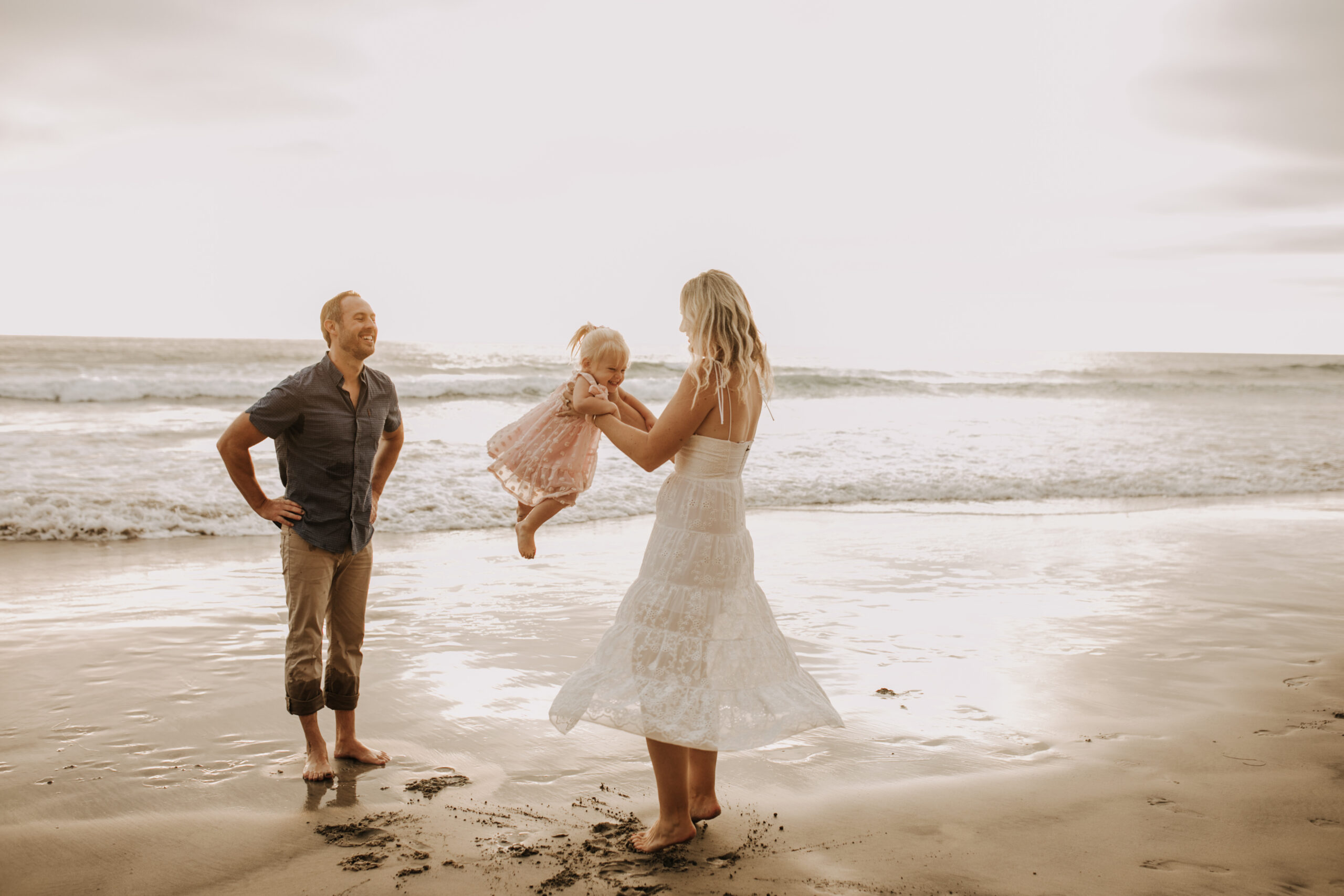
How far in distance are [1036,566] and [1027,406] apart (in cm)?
2255

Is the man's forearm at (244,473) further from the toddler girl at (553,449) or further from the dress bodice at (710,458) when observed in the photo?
the dress bodice at (710,458)

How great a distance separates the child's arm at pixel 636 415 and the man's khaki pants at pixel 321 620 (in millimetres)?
1304

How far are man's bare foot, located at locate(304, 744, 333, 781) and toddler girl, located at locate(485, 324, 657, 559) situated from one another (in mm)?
1314

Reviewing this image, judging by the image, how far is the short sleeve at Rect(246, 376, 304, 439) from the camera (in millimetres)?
3490

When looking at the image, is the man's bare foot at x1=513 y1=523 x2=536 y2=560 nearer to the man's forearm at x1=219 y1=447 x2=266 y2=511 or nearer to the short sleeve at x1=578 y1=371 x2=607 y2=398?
the short sleeve at x1=578 y1=371 x2=607 y2=398

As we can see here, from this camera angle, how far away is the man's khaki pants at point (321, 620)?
3.65 m

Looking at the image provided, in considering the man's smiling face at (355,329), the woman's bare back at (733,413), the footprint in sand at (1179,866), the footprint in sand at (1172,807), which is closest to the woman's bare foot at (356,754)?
the man's smiling face at (355,329)

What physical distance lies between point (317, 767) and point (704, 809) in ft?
5.42

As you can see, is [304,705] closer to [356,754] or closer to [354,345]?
[356,754]

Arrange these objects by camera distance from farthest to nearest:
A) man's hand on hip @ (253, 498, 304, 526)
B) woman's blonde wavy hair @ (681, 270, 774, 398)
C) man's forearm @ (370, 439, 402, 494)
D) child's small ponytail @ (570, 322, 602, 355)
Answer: man's forearm @ (370, 439, 402, 494)
man's hand on hip @ (253, 498, 304, 526)
child's small ponytail @ (570, 322, 602, 355)
woman's blonde wavy hair @ (681, 270, 774, 398)

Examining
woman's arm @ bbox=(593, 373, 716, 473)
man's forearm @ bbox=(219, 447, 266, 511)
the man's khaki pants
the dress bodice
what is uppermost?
woman's arm @ bbox=(593, 373, 716, 473)

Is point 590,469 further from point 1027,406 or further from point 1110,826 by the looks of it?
point 1027,406

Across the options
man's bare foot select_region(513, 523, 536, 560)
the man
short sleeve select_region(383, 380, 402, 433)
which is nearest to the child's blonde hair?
man's bare foot select_region(513, 523, 536, 560)

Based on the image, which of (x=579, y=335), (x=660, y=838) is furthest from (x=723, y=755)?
(x=579, y=335)
